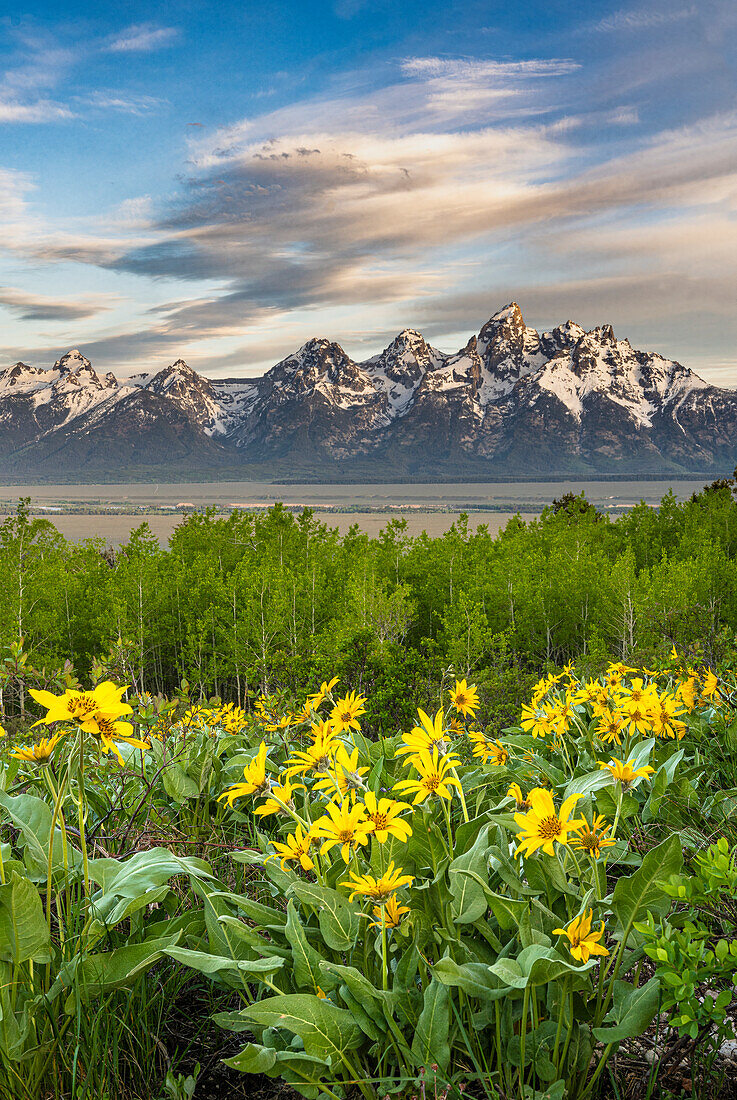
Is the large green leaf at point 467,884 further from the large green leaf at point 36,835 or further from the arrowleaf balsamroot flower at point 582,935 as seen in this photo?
the large green leaf at point 36,835

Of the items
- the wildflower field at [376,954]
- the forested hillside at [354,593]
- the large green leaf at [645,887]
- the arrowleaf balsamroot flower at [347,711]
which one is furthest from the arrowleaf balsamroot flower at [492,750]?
the forested hillside at [354,593]

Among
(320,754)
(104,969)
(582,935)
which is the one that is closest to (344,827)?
(320,754)

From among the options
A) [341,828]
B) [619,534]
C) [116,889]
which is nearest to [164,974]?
[116,889]

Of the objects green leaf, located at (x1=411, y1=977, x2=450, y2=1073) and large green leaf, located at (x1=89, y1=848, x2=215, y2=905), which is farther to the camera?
large green leaf, located at (x1=89, y1=848, x2=215, y2=905)

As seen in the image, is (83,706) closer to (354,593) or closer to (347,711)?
(347,711)

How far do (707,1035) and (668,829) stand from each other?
40.0 inches

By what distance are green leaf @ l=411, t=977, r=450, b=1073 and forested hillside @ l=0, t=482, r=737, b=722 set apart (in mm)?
28705

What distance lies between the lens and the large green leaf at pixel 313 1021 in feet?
5.84

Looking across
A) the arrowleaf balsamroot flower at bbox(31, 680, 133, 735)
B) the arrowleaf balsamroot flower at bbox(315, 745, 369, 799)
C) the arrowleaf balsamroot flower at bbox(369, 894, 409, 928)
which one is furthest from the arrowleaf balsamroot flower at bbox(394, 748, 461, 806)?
the arrowleaf balsamroot flower at bbox(31, 680, 133, 735)

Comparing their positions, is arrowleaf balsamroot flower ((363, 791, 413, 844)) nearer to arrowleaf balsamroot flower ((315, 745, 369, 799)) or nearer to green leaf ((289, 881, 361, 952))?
arrowleaf balsamroot flower ((315, 745, 369, 799))

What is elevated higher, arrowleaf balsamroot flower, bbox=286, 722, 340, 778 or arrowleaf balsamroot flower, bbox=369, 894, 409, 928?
arrowleaf balsamroot flower, bbox=286, 722, 340, 778

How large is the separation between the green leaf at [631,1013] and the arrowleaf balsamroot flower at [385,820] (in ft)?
2.29

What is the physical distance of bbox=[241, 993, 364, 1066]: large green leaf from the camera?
5.84 ft

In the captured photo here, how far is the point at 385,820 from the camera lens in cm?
191
